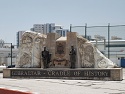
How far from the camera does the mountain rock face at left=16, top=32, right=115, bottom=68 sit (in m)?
22.4

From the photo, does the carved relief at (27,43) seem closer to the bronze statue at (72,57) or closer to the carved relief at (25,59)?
the carved relief at (25,59)

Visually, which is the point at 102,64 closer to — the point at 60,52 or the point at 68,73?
the point at 68,73

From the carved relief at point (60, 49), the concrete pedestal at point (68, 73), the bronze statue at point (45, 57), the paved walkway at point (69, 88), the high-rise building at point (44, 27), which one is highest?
the high-rise building at point (44, 27)

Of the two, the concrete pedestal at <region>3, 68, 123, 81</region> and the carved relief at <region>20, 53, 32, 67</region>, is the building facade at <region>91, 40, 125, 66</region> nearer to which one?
the carved relief at <region>20, 53, 32, 67</region>

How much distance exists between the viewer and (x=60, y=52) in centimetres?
2308

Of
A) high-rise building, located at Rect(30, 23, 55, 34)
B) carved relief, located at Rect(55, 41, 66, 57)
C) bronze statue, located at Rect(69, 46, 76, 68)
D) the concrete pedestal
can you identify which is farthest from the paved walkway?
high-rise building, located at Rect(30, 23, 55, 34)

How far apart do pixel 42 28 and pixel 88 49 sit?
329 ft

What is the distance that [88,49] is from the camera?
2253 cm

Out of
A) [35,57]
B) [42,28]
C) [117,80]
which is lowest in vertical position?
[117,80]

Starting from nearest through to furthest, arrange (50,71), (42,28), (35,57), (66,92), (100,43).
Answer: (66,92), (50,71), (35,57), (100,43), (42,28)


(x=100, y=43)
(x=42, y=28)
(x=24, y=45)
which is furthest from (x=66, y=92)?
(x=42, y=28)

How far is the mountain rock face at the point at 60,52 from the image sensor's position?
22406 millimetres

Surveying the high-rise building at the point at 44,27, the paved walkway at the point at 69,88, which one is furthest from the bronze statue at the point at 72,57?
the high-rise building at the point at 44,27

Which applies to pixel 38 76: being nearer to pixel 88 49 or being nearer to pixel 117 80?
pixel 88 49
